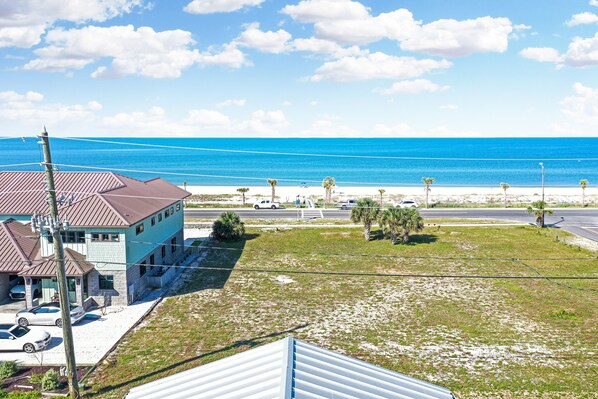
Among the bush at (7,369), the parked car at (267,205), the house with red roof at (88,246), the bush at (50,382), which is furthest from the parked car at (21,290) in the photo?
the parked car at (267,205)

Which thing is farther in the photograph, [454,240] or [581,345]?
[454,240]

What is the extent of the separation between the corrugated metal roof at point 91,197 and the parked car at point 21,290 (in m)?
4.53

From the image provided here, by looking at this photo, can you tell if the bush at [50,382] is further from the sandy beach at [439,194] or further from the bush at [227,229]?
the sandy beach at [439,194]

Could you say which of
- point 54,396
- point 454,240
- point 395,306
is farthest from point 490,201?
point 54,396

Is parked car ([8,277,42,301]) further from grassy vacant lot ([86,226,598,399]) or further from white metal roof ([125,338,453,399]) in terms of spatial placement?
white metal roof ([125,338,453,399])

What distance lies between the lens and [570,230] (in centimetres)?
5497

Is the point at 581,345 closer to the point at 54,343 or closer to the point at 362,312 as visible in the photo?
the point at 362,312

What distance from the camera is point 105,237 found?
3173 centimetres

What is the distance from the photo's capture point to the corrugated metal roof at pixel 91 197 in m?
32.0

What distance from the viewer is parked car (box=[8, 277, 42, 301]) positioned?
31325 mm

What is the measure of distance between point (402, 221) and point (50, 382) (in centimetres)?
3408

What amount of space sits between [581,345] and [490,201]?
70.8 metres

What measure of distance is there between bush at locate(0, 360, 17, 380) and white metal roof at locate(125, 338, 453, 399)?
12475mm

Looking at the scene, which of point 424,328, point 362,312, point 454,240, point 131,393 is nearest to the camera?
point 131,393
